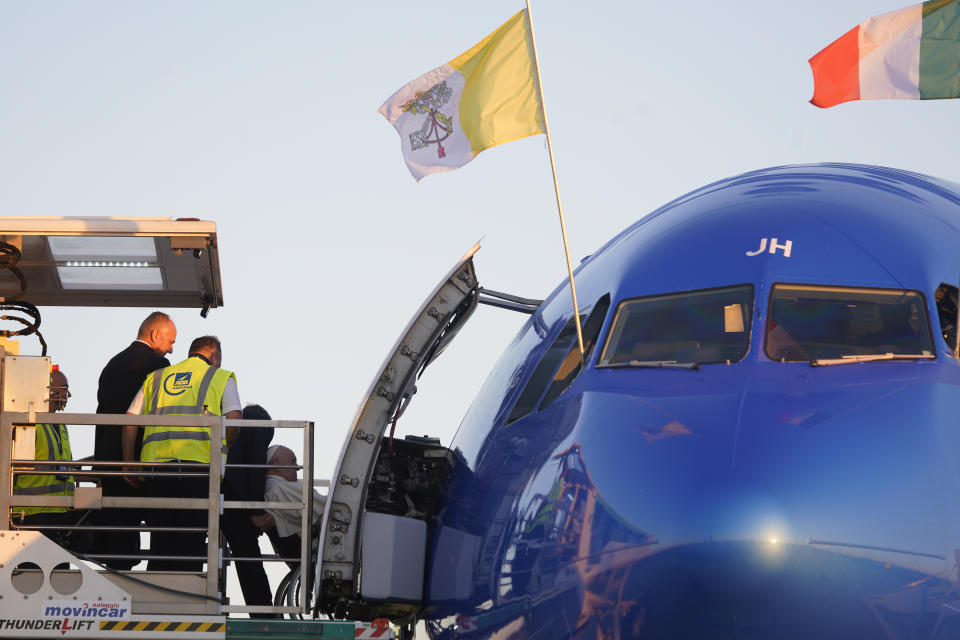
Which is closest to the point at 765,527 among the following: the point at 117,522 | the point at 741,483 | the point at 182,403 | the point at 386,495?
the point at 741,483

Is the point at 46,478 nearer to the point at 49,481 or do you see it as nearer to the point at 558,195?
the point at 49,481

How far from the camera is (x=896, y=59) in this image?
9.13 metres

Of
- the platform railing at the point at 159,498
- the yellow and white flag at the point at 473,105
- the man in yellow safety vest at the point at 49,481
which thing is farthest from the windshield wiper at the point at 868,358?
the man in yellow safety vest at the point at 49,481

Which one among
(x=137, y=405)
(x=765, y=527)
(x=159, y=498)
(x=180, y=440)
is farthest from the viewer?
(x=137, y=405)

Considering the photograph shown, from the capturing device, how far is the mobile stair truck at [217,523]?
8.53 meters

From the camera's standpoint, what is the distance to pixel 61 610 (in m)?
8.67

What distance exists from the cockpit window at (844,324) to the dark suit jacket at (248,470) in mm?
4818

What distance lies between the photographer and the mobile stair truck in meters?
8.53

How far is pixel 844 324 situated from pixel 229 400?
5123 millimetres

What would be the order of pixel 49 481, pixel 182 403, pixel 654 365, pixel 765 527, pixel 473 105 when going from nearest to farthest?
pixel 765 527
pixel 654 365
pixel 473 105
pixel 182 403
pixel 49 481

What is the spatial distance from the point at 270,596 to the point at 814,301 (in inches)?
214

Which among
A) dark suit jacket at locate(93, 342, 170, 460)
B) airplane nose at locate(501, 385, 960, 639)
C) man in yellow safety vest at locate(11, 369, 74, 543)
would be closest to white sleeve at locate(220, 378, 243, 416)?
dark suit jacket at locate(93, 342, 170, 460)

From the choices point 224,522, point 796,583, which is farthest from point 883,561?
point 224,522

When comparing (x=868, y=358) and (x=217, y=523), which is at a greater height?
(x=868, y=358)
